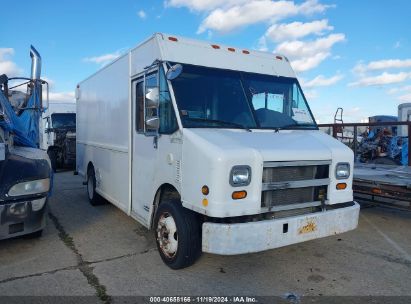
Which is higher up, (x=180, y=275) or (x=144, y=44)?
(x=144, y=44)

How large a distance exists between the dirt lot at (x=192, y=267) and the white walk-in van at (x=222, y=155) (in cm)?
42

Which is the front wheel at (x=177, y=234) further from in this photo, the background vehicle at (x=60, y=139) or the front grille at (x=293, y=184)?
the background vehicle at (x=60, y=139)

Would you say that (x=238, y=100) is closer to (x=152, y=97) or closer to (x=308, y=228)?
(x=152, y=97)

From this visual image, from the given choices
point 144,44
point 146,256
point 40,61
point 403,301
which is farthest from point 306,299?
point 40,61

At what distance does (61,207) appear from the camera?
26.2 feet

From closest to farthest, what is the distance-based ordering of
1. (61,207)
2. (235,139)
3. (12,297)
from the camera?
(12,297), (235,139), (61,207)

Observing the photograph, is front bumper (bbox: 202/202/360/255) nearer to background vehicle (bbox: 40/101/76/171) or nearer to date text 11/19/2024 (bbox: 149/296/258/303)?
date text 11/19/2024 (bbox: 149/296/258/303)

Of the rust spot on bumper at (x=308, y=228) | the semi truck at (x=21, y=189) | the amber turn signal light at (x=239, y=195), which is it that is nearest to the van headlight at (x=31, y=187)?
the semi truck at (x=21, y=189)

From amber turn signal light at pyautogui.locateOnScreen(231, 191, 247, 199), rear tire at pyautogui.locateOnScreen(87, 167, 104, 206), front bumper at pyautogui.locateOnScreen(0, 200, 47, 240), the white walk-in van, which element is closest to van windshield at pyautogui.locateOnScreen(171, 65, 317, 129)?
the white walk-in van

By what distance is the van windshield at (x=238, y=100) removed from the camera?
15.2 feet

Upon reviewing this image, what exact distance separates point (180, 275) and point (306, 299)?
144 cm

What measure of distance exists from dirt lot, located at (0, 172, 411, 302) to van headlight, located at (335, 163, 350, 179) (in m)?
1.16

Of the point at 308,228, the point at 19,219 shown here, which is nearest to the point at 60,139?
the point at 19,219

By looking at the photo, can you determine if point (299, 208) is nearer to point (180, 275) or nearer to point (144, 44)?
point (180, 275)
